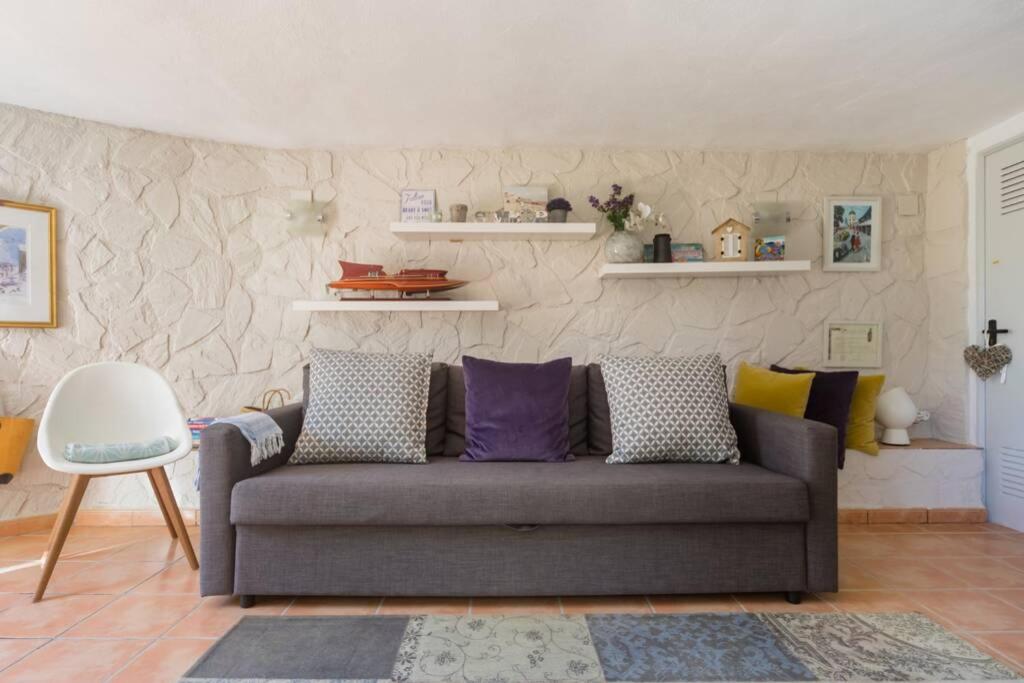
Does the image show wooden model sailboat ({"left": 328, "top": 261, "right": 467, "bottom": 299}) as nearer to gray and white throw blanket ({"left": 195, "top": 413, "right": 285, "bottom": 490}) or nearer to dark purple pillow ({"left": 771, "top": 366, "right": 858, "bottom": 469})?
gray and white throw blanket ({"left": 195, "top": 413, "right": 285, "bottom": 490})

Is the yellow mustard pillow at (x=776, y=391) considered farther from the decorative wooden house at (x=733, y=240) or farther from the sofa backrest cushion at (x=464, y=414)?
the sofa backrest cushion at (x=464, y=414)

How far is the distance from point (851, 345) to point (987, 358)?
64 centimetres

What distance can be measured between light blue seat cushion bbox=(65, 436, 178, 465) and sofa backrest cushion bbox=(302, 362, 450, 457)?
0.62 meters

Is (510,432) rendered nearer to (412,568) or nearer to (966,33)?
(412,568)

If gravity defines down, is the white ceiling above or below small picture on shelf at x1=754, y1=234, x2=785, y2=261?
above

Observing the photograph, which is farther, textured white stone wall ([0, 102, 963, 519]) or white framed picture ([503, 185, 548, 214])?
white framed picture ([503, 185, 548, 214])

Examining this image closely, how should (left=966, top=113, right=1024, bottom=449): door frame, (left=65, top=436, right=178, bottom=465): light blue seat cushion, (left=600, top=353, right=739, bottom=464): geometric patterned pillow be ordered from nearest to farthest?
(left=65, top=436, right=178, bottom=465): light blue seat cushion
(left=600, top=353, right=739, bottom=464): geometric patterned pillow
(left=966, top=113, right=1024, bottom=449): door frame

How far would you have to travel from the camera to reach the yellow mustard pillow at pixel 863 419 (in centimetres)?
307

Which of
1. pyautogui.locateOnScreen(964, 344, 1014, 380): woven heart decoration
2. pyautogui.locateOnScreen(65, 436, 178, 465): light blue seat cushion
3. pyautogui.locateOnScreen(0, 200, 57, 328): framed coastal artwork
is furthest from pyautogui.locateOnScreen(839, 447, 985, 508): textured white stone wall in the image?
pyautogui.locateOnScreen(0, 200, 57, 328): framed coastal artwork

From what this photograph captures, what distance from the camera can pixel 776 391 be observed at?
2.91 m

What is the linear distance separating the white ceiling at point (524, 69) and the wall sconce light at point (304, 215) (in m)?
0.31

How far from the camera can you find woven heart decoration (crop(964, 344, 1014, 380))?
119 inches

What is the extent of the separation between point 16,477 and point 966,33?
4788 mm

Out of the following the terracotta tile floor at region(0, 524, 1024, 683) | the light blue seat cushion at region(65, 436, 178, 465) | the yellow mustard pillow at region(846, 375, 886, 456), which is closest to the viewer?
the terracotta tile floor at region(0, 524, 1024, 683)
